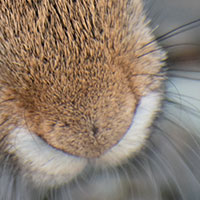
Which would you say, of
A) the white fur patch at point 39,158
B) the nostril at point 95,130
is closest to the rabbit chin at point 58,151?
the white fur patch at point 39,158

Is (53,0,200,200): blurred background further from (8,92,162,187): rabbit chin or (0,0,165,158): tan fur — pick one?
(0,0,165,158): tan fur

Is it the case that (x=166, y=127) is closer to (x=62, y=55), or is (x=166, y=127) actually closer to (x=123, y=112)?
(x=123, y=112)

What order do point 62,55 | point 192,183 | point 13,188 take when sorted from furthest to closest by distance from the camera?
point 192,183
point 13,188
point 62,55

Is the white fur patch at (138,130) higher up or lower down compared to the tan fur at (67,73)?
lower down

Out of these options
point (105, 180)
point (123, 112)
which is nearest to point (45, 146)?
point (123, 112)

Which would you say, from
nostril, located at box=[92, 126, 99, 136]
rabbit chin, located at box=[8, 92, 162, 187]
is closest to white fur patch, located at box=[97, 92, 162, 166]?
rabbit chin, located at box=[8, 92, 162, 187]

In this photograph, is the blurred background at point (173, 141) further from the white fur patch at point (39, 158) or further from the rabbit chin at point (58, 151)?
the white fur patch at point (39, 158)

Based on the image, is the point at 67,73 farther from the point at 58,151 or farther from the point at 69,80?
the point at 58,151

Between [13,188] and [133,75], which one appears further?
[13,188]

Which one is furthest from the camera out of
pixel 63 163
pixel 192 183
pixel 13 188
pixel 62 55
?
pixel 192 183
